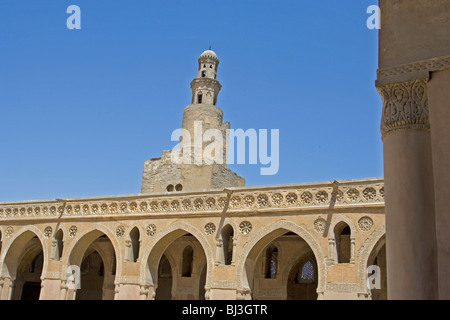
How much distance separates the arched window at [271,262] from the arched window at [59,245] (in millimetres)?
8103

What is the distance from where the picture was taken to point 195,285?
65.3ft

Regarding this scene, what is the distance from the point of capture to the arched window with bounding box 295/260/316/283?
1930 centimetres

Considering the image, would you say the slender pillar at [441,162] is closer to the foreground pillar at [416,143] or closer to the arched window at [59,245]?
the foreground pillar at [416,143]

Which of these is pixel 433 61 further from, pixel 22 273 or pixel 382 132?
pixel 22 273

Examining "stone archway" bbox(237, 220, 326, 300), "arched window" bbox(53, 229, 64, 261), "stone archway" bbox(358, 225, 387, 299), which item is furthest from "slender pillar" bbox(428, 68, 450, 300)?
"arched window" bbox(53, 229, 64, 261)

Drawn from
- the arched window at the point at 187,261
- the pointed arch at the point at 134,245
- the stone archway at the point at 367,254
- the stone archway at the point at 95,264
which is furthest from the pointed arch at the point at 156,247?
the stone archway at the point at 367,254

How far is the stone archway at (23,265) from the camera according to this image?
822 inches

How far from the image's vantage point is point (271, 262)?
759 inches

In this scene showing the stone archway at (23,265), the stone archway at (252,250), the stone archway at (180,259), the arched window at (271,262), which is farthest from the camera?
the stone archway at (23,265)

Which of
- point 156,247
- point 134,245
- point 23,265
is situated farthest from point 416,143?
point 23,265

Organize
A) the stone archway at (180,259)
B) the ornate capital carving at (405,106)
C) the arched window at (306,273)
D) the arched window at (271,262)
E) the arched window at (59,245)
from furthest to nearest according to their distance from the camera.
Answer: the arched window at (59,245) → the arched window at (306,273) → the arched window at (271,262) → the stone archway at (180,259) → the ornate capital carving at (405,106)

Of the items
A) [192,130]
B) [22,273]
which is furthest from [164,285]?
[192,130]

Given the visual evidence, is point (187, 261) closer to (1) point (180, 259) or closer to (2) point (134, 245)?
(1) point (180, 259)
